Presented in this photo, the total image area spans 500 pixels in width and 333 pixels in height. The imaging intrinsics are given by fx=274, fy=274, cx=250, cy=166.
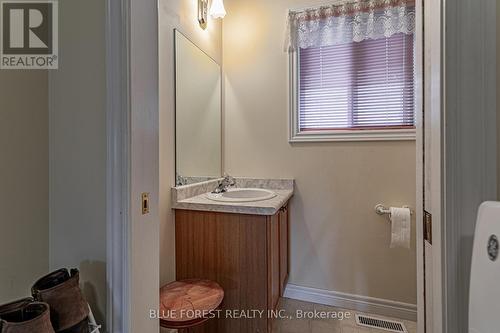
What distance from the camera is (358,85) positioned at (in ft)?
7.27

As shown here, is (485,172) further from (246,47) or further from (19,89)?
(246,47)

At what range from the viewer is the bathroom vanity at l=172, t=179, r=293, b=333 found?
1.65 metres

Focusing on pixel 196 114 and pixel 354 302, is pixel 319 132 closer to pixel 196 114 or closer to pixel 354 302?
pixel 196 114

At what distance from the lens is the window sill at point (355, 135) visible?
6.72 feet

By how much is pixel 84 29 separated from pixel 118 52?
20cm

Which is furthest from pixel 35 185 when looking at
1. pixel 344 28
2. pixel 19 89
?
pixel 344 28

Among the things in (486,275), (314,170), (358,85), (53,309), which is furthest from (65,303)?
(358,85)

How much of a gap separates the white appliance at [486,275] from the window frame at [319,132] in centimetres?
165

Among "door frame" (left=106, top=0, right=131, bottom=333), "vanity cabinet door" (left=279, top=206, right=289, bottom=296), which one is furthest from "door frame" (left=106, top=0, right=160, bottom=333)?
"vanity cabinet door" (left=279, top=206, right=289, bottom=296)

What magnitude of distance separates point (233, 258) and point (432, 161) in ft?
4.20

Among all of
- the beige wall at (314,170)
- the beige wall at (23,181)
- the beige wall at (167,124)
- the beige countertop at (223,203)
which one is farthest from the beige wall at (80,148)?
the beige wall at (314,170)

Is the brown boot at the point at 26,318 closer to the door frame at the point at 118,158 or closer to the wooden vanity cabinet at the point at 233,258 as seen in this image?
the door frame at the point at 118,158

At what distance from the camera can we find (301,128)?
2.37 meters

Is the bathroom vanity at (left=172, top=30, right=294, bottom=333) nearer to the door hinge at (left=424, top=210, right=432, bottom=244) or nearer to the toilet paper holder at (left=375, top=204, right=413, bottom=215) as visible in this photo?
the toilet paper holder at (left=375, top=204, right=413, bottom=215)
